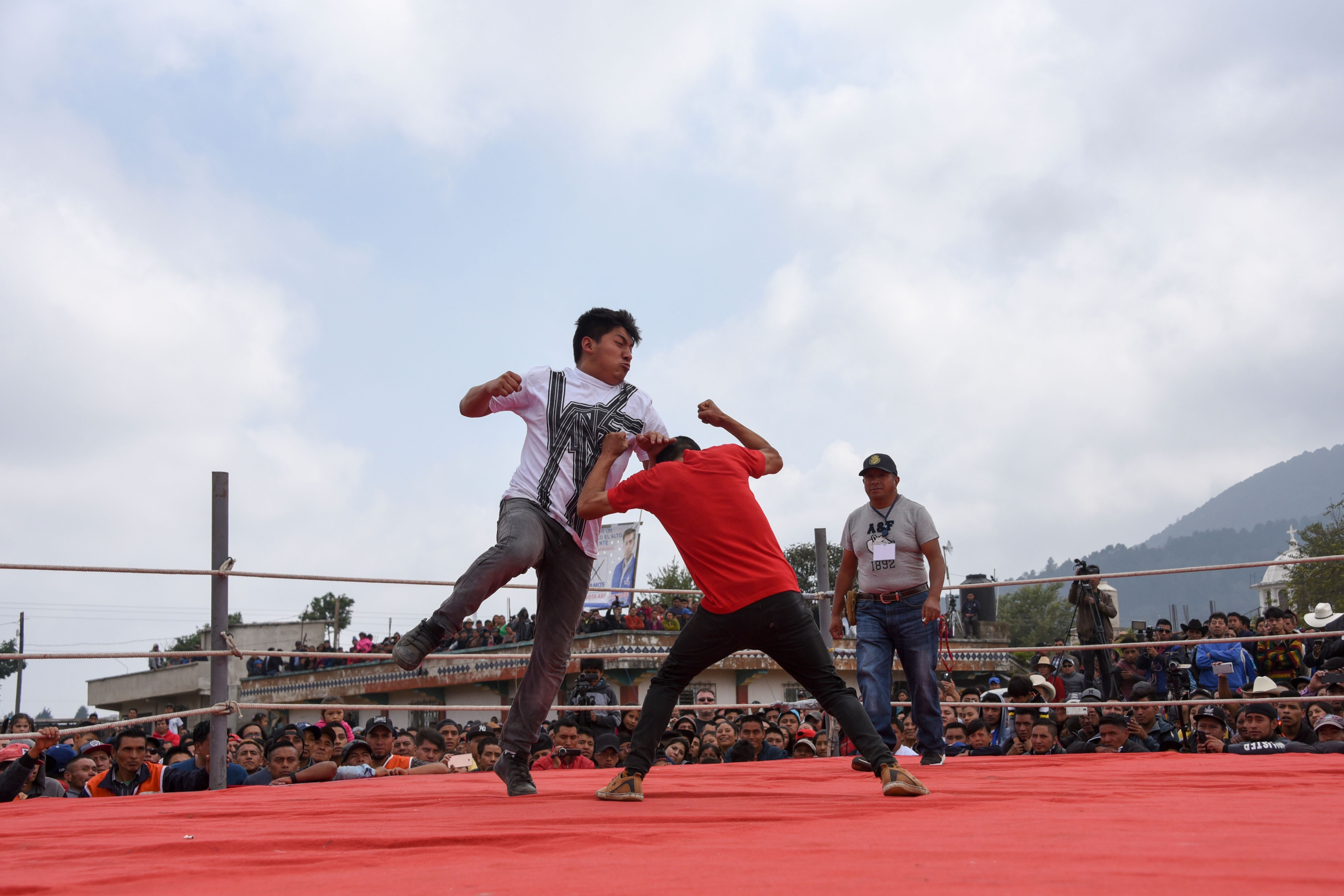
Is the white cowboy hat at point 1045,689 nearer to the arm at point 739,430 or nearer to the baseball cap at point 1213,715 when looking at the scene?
the baseball cap at point 1213,715

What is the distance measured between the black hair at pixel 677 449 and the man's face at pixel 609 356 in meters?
0.40

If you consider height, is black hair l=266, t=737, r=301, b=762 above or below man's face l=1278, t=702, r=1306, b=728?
above

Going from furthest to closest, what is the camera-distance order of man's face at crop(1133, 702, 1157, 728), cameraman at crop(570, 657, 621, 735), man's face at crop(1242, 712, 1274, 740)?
1. cameraman at crop(570, 657, 621, 735)
2. man's face at crop(1133, 702, 1157, 728)
3. man's face at crop(1242, 712, 1274, 740)

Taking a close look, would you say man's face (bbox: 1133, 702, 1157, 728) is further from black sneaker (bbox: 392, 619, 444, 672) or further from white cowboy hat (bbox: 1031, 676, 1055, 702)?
black sneaker (bbox: 392, 619, 444, 672)

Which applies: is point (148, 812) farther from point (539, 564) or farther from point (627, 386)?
point (627, 386)

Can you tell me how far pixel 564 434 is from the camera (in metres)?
3.66

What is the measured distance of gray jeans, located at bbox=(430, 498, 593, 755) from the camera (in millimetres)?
3420

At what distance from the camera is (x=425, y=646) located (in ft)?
10.6

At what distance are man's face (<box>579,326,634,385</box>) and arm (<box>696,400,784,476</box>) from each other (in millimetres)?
334

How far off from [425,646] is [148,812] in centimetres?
105

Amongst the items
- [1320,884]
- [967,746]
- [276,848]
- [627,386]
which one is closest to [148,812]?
[276,848]

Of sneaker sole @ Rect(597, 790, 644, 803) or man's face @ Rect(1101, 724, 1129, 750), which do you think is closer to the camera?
sneaker sole @ Rect(597, 790, 644, 803)

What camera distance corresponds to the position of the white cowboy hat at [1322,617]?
1084 centimetres

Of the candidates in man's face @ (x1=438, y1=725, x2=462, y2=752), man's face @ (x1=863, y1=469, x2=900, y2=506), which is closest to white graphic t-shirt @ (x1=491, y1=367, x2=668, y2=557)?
man's face @ (x1=863, y1=469, x2=900, y2=506)
